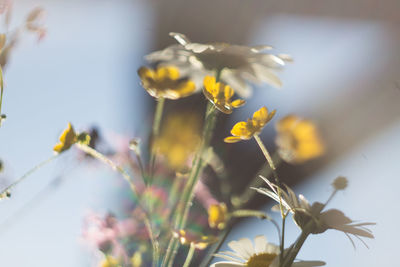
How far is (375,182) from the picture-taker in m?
0.59

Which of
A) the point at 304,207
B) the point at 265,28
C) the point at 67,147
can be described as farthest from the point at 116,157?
the point at 265,28

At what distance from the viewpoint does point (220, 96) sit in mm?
336

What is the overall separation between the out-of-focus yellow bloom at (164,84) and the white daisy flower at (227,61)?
1.3 inches

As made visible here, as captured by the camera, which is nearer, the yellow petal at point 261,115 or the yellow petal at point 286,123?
the yellow petal at point 261,115

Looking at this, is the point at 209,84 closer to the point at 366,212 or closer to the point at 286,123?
the point at 286,123

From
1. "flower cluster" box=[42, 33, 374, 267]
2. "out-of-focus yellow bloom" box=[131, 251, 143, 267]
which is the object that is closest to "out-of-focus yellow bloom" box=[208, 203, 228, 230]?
"flower cluster" box=[42, 33, 374, 267]

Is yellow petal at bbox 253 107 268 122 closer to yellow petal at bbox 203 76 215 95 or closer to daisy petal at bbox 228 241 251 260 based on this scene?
yellow petal at bbox 203 76 215 95

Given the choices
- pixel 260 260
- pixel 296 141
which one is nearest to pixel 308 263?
pixel 260 260

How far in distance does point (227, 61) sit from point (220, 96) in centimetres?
11

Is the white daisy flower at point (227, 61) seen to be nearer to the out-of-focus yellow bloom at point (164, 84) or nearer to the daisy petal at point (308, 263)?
the out-of-focus yellow bloom at point (164, 84)

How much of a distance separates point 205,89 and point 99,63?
0.46 meters

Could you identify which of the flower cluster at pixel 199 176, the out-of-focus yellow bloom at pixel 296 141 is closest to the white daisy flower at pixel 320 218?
the flower cluster at pixel 199 176

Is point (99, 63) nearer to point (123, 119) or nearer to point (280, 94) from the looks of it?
point (123, 119)

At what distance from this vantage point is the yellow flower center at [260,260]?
37cm
